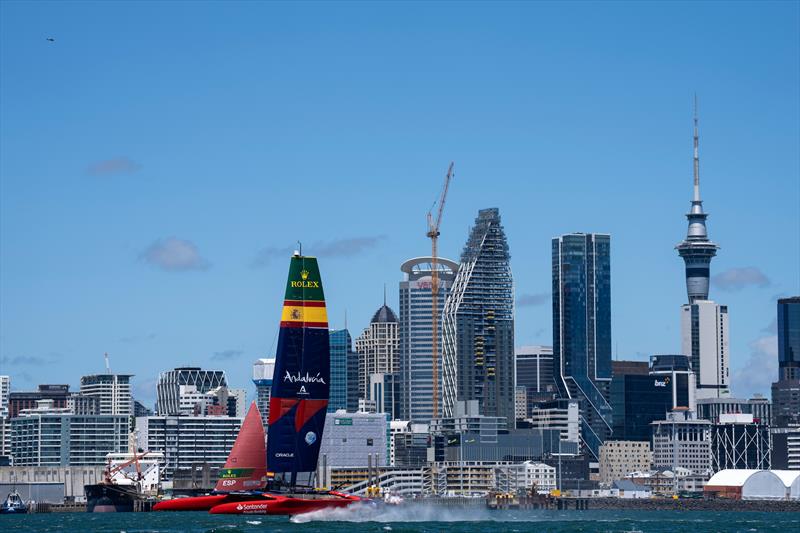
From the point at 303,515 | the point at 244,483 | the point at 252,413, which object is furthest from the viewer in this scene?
the point at 252,413

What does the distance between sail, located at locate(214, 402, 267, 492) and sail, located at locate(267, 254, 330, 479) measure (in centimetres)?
1002

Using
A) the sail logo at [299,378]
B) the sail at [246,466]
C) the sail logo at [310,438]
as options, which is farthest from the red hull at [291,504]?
the sail at [246,466]

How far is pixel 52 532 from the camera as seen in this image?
447 ft

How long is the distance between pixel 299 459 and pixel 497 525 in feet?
82.5

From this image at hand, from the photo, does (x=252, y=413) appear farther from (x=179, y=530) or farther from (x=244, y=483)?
(x=179, y=530)

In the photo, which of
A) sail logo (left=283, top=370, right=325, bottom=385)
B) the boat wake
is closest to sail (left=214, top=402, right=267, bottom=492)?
the boat wake

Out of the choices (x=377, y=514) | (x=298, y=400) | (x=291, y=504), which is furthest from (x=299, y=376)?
(x=377, y=514)

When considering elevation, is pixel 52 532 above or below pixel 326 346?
below

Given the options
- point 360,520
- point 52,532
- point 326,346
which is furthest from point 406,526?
point 52,532

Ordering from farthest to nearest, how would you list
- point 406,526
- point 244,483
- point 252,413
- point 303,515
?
point 252,413 < point 244,483 < point 406,526 < point 303,515

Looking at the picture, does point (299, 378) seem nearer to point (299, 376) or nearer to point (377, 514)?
point (299, 376)

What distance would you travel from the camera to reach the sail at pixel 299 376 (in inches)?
4665

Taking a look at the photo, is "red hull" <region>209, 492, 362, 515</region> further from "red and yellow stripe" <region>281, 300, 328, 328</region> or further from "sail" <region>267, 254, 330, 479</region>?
"red and yellow stripe" <region>281, 300, 328, 328</region>

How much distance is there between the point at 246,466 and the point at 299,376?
2316 cm
